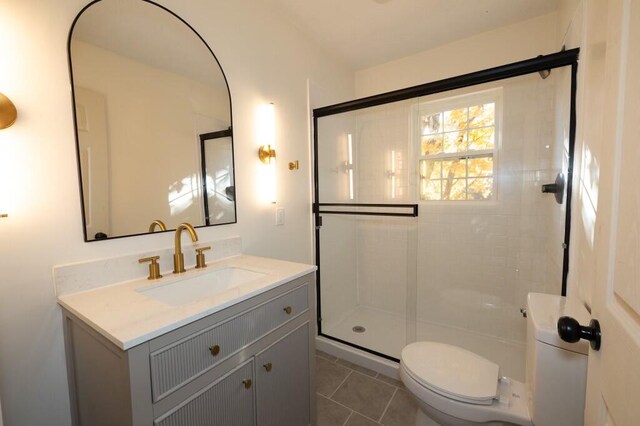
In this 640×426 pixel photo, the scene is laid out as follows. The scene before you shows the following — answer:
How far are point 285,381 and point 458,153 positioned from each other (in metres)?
2.25

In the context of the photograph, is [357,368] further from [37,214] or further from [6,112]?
[6,112]

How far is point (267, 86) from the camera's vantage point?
1819 millimetres

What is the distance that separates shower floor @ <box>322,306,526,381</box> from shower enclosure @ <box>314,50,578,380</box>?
0.01m

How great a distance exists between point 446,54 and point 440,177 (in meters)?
1.06

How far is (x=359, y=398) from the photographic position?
1722 millimetres

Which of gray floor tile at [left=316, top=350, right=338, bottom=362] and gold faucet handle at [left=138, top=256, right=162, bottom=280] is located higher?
gold faucet handle at [left=138, top=256, right=162, bottom=280]

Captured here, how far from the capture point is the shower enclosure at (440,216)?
2129 mm

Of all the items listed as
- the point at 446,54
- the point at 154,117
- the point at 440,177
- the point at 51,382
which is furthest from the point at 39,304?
the point at 446,54

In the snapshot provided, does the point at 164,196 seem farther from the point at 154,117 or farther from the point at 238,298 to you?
the point at 238,298

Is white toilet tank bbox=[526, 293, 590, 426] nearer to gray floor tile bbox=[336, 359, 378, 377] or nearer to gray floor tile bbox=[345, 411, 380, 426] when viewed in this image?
gray floor tile bbox=[345, 411, 380, 426]

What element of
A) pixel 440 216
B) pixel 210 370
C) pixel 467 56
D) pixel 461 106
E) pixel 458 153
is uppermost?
pixel 467 56

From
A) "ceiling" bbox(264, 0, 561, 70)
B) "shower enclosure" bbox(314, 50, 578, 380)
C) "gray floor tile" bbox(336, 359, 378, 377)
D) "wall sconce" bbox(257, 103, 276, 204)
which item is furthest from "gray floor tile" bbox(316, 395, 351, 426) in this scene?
"ceiling" bbox(264, 0, 561, 70)

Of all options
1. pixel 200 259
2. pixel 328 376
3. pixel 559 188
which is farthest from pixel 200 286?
pixel 559 188

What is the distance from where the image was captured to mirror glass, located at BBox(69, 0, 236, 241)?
3.52ft
